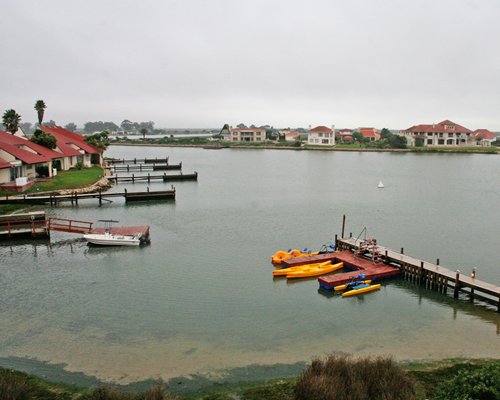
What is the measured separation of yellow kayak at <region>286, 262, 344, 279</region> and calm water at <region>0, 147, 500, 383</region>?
68 centimetres

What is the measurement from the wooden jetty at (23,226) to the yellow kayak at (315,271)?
69.0ft

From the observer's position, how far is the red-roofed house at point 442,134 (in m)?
158

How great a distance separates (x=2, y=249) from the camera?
33.6m

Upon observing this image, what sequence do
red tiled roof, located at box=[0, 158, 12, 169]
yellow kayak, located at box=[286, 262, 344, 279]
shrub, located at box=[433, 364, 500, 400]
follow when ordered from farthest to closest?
1. red tiled roof, located at box=[0, 158, 12, 169]
2. yellow kayak, located at box=[286, 262, 344, 279]
3. shrub, located at box=[433, 364, 500, 400]

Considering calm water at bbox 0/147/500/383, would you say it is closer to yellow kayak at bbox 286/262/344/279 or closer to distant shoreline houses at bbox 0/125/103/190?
yellow kayak at bbox 286/262/344/279

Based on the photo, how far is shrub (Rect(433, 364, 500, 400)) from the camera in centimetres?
1154

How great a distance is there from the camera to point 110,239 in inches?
1347

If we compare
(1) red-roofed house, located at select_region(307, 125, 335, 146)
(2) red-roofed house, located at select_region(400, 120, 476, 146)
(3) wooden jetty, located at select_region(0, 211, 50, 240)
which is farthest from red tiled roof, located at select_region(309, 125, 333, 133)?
(3) wooden jetty, located at select_region(0, 211, 50, 240)

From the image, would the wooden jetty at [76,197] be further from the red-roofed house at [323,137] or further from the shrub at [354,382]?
the red-roofed house at [323,137]

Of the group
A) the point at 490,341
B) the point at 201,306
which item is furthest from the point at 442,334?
the point at 201,306

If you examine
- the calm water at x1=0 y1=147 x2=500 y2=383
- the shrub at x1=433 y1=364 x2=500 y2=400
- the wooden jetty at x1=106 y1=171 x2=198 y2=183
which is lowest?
the calm water at x1=0 y1=147 x2=500 y2=383

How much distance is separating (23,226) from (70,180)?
22.9m

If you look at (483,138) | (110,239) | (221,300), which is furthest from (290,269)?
(483,138)

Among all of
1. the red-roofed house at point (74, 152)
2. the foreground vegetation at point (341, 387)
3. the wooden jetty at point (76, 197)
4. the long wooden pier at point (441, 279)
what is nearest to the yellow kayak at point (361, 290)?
the long wooden pier at point (441, 279)
